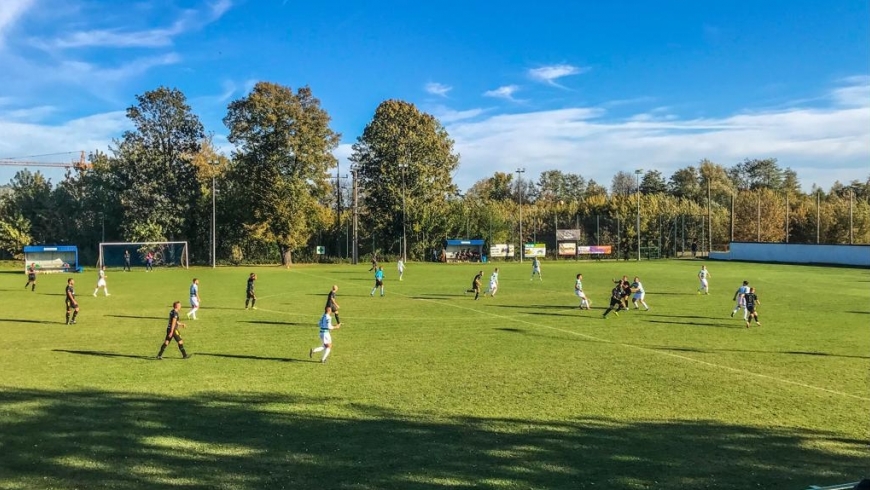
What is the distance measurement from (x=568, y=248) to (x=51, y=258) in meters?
58.1

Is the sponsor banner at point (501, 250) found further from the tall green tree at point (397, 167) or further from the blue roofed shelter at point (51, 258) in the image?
the blue roofed shelter at point (51, 258)

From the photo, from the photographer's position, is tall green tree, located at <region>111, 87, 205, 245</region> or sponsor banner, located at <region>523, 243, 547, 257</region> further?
sponsor banner, located at <region>523, 243, 547, 257</region>

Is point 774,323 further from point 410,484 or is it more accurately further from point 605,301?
point 410,484

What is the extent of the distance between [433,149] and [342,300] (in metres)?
49.1

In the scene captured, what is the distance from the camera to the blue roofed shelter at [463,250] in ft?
229

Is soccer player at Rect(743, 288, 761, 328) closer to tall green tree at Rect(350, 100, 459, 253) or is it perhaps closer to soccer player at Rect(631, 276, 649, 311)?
soccer player at Rect(631, 276, 649, 311)

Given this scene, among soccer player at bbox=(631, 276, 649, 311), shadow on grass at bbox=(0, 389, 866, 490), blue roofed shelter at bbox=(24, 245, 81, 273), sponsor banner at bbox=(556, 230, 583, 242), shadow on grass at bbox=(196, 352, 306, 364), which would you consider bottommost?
shadow on grass at bbox=(0, 389, 866, 490)

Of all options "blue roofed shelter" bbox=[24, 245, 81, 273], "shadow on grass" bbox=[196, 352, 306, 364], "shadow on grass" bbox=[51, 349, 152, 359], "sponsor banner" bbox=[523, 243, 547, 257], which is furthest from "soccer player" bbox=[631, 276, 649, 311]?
"blue roofed shelter" bbox=[24, 245, 81, 273]

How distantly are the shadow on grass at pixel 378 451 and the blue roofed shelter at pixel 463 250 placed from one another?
5889 centimetres

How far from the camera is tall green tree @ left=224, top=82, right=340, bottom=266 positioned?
6331 cm

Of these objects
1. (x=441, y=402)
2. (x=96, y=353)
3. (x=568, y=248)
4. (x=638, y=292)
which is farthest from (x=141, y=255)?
(x=441, y=402)

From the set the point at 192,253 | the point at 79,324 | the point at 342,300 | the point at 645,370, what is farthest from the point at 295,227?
the point at 645,370

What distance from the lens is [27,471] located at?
26.6 feet

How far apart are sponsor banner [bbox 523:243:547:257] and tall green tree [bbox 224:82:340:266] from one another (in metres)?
28.0
